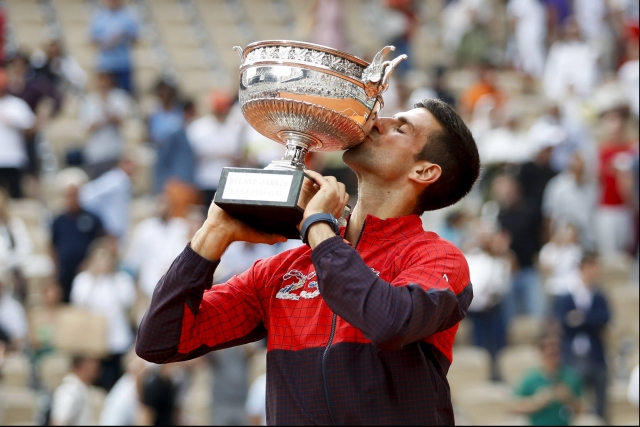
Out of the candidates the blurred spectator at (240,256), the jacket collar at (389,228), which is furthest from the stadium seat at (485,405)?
the jacket collar at (389,228)

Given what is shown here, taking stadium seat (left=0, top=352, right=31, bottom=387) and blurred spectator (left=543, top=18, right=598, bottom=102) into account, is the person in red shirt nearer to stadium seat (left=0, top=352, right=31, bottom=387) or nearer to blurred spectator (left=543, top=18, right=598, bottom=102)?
stadium seat (left=0, top=352, right=31, bottom=387)

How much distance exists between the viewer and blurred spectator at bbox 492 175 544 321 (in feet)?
30.0

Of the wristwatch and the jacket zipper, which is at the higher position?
the wristwatch

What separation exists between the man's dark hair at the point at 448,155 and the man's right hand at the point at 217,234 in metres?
0.49

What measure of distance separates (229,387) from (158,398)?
32.2 inches

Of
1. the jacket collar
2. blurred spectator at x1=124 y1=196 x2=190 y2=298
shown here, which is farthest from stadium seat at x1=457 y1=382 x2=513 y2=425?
the jacket collar

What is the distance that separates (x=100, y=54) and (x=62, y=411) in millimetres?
5746

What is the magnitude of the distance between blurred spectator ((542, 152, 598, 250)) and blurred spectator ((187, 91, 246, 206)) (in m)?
2.81

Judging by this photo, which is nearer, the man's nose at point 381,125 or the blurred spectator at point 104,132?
the man's nose at point 381,125

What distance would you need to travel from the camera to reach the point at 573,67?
12.5m

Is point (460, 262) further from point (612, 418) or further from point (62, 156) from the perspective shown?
point (62, 156)

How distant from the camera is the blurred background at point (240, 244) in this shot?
7.24 m

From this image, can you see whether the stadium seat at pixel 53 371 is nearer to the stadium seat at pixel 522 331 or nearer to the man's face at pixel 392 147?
the stadium seat at pixel 522 331

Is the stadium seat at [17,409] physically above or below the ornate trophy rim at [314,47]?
below
